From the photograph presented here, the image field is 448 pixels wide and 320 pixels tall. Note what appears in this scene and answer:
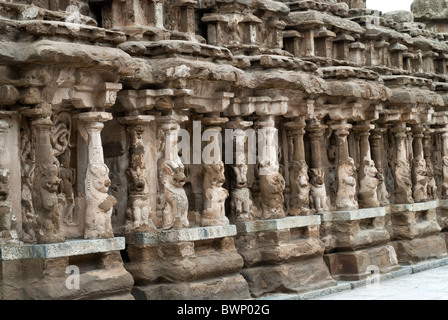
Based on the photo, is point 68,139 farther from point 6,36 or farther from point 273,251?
point 273,251

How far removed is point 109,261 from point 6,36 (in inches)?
95.4

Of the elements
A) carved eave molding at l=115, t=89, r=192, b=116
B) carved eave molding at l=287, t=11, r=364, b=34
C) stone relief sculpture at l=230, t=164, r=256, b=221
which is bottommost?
stone relief sculpture at l=230, t=164, r=256, b=221

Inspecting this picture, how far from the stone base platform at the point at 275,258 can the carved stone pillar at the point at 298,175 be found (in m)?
0.41

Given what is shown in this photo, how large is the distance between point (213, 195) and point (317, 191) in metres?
2.69

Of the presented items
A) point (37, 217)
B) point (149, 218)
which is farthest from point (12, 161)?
point (149, 218)

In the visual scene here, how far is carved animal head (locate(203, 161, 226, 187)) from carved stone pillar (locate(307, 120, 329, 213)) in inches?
101

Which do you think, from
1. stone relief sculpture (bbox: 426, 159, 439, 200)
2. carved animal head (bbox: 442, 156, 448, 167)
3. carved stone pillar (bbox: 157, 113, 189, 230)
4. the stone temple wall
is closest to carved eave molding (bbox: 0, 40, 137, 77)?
the stone temple wall

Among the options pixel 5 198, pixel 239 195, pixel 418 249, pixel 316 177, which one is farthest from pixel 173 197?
pixel 418 249

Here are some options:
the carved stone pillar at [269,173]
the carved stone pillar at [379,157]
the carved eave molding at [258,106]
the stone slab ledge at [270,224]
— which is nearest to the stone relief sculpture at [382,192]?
the carved stone pillar at [379,157]

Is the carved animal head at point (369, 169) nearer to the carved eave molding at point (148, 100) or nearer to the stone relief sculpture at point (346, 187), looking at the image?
the stone relief sculpture at point (346, 187)

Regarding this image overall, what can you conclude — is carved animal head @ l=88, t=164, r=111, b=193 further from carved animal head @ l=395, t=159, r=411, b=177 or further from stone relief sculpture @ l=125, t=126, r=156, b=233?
carved animal head @ l=395, t=159, r=411, b=177

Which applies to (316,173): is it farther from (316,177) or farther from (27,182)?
(27,182)

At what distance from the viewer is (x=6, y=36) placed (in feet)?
27.5

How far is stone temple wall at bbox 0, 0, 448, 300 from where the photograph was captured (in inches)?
335
